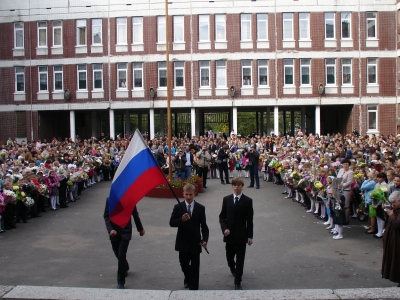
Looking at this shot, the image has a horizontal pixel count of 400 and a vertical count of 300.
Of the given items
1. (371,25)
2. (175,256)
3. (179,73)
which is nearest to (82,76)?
(179,73)

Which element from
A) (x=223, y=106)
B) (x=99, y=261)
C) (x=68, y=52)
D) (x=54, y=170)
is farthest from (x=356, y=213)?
(x=68, y=52)

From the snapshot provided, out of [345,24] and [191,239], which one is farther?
[345,24]

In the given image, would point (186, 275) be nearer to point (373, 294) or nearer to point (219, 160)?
point (373, 294)

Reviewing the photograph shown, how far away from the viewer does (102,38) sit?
41.6 m

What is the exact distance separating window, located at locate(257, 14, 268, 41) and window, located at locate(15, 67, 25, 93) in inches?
773

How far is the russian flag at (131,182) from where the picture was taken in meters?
8.43

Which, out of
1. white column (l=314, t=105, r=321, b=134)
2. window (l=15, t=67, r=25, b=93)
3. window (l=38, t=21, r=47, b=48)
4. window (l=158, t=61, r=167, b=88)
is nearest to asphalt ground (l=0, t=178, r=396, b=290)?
white column (l=314, t=105, r=321, b=134)

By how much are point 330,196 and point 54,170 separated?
33.0 ft

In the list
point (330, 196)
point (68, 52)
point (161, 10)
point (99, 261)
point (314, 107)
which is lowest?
point (99, 261)

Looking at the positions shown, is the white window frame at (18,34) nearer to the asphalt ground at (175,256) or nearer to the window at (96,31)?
the window at (96,31)

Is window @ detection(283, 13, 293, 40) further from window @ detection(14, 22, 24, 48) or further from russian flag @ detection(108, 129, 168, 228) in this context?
russian flag @ detection(108, 129, 168, 228)

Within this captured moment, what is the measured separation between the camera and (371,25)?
133ft

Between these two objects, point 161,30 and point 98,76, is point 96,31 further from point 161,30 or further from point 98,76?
point 161,30

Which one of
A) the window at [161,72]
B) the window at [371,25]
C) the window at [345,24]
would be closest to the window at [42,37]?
the window at [161,72]
